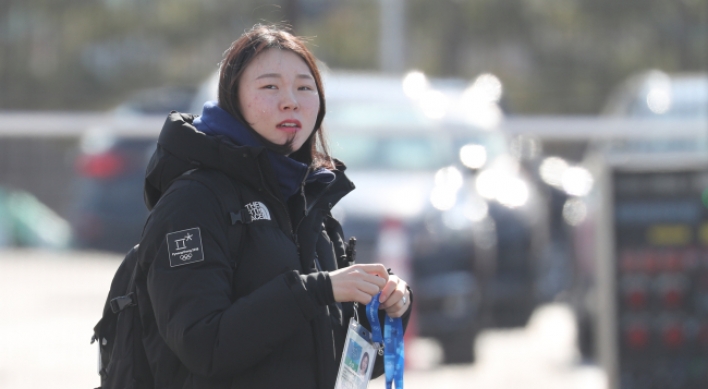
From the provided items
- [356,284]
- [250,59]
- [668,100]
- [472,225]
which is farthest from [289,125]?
[668,100]

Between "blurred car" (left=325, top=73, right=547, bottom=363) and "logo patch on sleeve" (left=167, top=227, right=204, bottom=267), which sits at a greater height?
"blurred car" (left=325, top=73, right=547, bottom=363)

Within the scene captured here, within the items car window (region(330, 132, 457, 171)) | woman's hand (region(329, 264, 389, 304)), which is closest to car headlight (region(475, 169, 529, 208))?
car window (region(330, 132, 457, 171))

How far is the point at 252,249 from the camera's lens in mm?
2480

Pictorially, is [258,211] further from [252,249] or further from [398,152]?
[398,152]

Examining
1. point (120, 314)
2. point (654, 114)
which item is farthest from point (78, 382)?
point (654, 114)

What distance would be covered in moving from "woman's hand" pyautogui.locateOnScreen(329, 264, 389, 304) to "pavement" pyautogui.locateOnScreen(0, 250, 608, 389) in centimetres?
393

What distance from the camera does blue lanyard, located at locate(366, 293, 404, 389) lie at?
2.63 meters

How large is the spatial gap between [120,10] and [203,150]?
1865cm

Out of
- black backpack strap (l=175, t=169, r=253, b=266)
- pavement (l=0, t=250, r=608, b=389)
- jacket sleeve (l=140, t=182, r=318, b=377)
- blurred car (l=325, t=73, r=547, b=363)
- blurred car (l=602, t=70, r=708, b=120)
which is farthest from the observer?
blurred car (l=602, t=70, r=708, b=120)

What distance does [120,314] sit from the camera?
2518mm

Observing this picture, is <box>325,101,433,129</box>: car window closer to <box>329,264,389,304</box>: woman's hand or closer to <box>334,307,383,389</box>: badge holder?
<box>334,307,383,389</box>: badge holder

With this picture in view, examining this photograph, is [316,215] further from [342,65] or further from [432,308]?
[342,65]

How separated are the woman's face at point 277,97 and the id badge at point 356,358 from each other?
48cm

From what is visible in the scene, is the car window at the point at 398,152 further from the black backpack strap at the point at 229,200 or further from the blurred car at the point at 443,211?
the black backpack strap at the point at 229,200
